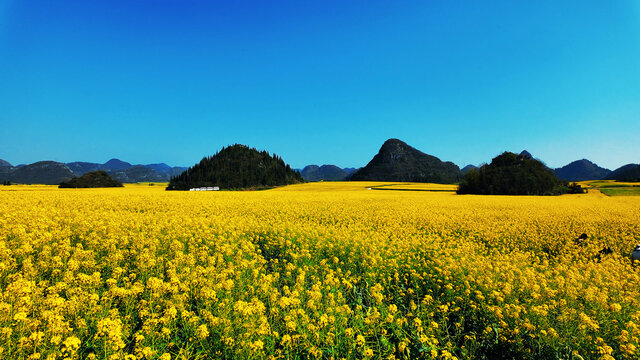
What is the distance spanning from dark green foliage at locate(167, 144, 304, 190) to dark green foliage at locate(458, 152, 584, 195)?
195ft

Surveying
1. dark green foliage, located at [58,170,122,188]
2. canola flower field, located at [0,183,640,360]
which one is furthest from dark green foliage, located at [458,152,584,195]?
dark green foliage, located at [58,170,122,188]

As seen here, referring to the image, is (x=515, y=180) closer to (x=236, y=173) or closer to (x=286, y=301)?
(x=286, y=301)

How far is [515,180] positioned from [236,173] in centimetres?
8740

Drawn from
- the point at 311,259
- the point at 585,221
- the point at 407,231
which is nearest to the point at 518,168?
the point at 585,221

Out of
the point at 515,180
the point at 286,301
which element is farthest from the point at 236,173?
the point at 286,301

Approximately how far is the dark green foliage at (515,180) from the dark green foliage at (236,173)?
5940cm

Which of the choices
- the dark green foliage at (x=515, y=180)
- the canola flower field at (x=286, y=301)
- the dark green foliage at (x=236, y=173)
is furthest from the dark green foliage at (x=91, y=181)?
the dark green foliage at (x=515, y=180)

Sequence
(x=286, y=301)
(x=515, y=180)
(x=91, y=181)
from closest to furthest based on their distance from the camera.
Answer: (x=286, y=301)
(x=515, y=180)
(x=91, y=181)

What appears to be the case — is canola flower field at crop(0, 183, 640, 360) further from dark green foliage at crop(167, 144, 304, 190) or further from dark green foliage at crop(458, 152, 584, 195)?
dark green foliage at crop(167, 144, 304, 190)

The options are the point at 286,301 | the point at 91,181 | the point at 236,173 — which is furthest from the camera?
Result: the point at 236,173

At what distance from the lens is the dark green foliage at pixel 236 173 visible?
95562mm

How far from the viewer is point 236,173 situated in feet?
338

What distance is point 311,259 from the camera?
350 inches

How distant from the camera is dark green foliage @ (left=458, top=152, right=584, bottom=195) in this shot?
169ft
